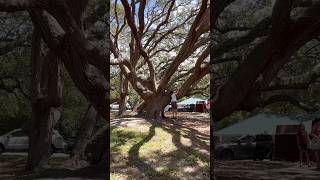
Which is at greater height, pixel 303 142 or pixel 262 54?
pixel 262 54

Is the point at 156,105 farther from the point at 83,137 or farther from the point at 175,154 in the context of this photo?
the point at 83,137

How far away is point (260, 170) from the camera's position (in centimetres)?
746

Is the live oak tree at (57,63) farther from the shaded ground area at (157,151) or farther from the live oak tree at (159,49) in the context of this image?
the live oak tree at (159,49)

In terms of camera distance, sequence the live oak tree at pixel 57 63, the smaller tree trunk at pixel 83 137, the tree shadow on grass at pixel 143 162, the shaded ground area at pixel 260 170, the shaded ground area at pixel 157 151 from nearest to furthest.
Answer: the shaded ground area at pixel 260 170 < the live oak tree at pixel 57 63 < the smaller tree trunk at pixel 83 137 < the tree shadow on grass at pixel 143 162 < the shaded ground area at pixel 157 151

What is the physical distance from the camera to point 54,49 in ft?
24.9

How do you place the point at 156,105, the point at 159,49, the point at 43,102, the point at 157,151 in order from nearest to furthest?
the point at 43,102 < the point at 157,151 < the point at 156,105 < the point at 159,49

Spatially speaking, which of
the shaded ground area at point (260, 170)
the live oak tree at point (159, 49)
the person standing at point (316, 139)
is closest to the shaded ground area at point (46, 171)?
the shaded ground area at point (260, 170)

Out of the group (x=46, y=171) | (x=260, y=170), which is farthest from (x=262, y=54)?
(x=46, y=171)

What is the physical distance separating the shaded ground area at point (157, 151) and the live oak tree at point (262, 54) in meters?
3.93

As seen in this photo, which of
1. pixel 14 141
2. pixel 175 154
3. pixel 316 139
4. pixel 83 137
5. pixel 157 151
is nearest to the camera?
pixel 316 139

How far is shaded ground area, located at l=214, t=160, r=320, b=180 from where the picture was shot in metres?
7.26

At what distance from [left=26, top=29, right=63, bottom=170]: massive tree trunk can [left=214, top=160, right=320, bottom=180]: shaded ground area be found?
9.71ft

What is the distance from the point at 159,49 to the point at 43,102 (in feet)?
62.1

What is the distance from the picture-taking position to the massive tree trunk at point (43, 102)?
7.52 meters
